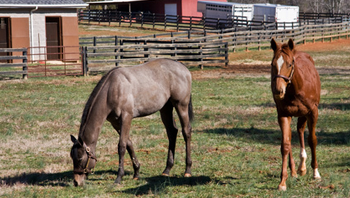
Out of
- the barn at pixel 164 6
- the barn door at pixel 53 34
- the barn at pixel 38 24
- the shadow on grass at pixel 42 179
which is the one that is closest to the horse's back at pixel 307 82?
the shadow on grass at pixel 42 179

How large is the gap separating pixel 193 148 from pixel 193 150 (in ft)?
0.54

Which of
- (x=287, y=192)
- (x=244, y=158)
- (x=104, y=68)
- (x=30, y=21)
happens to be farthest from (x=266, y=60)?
(x=287, y=192)

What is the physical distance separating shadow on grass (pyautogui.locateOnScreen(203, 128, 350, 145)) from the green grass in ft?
0.07

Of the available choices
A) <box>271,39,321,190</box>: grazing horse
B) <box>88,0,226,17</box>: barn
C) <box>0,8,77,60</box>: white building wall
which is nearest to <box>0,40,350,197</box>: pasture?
<box>271,39,321,190</box>: grazing horse

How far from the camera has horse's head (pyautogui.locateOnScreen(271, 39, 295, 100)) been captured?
577cm

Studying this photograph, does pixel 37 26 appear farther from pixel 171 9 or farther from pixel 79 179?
pixel 171 9

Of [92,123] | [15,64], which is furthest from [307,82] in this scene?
[15,64]

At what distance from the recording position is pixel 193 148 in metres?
9.19

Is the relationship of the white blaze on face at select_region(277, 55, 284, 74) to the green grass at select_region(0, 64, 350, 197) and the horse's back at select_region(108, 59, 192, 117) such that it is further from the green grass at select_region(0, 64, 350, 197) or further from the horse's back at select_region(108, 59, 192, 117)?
the horse's back at select_region(108, 59, 192, 117)

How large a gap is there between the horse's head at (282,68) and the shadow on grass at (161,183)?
190 cm

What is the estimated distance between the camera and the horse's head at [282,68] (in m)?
5.77

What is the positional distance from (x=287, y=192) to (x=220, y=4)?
46.2 m

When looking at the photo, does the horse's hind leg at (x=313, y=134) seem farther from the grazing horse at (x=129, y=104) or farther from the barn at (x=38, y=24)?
the barn at (x=38, y=24)

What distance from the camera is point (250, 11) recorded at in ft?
165
